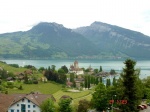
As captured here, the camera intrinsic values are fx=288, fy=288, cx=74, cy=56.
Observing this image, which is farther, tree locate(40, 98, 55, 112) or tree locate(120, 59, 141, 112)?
tree locate(40, 98, 55, 112)

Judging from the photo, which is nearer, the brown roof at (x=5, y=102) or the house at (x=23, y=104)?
the brown roof at (x=5, y=102)

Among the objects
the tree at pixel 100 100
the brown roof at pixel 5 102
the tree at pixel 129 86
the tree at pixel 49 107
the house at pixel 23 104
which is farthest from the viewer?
the house at pixel 23 104

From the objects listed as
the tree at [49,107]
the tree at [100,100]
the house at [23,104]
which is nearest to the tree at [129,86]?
the tree at [100,100]

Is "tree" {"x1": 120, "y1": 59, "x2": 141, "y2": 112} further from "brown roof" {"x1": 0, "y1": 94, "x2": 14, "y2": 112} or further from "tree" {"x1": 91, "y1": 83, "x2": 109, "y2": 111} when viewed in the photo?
"brown roof" {"x1": 0, "y1": 94, "x2": 14, "y2": 112}

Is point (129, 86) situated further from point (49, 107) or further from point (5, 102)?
point (5, 102)

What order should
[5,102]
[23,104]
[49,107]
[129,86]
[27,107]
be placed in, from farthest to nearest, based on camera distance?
[5,102], [23,104], [27,107], [49,107], [129,86]

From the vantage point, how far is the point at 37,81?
112500 millimetres

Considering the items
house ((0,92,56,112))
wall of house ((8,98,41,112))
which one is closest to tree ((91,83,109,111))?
house ((0,92,56,112))

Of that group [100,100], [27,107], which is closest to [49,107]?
[100,100]

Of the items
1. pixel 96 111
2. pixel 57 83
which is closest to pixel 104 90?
pixel 96 111

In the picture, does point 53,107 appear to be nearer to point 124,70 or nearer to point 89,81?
point 124,70

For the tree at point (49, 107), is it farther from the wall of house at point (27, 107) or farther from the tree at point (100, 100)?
the wall of house at point (27, 107)

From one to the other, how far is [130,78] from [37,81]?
7651 centimetres

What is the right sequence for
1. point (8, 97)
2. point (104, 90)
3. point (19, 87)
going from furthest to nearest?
point (19, 87) < point (8, 97) < point (104, 90)
